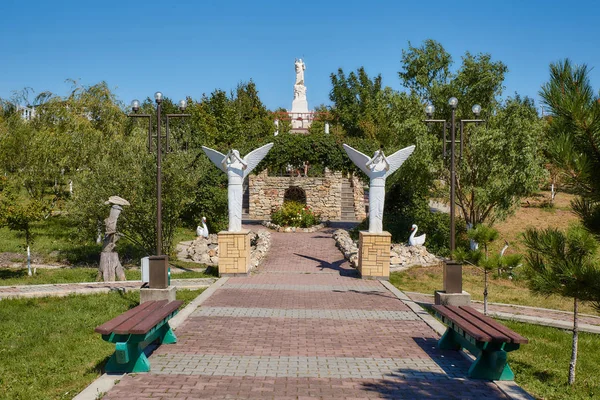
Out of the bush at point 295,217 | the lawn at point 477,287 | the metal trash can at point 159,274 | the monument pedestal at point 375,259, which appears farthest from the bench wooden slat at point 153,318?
the bush at point 295,217

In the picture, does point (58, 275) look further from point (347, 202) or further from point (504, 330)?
point (347, 202)

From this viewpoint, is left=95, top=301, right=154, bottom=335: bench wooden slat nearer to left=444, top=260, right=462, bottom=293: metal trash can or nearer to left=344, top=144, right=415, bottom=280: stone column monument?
left=444, top=260, right=462, bottom=293: metal trash can

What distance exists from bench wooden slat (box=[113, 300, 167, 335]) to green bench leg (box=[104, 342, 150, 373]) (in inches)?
9.8

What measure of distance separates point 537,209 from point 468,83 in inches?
483

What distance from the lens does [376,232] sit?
15.0 m

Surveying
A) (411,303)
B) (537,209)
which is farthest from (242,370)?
(537,209)

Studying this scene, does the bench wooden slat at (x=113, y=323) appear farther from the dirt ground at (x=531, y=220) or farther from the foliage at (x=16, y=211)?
the dirt ground at (x=531, y=220)

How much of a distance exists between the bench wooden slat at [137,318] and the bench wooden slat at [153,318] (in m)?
0.05

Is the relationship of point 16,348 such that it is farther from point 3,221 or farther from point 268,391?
point 3,221

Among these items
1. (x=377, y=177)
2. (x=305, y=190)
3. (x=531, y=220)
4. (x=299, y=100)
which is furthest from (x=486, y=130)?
(x=299, y=100)

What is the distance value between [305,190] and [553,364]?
25.3 metres

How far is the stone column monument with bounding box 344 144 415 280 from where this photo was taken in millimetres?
14703

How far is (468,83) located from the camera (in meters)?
20.0

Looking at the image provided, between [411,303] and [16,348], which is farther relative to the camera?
[411,303]
